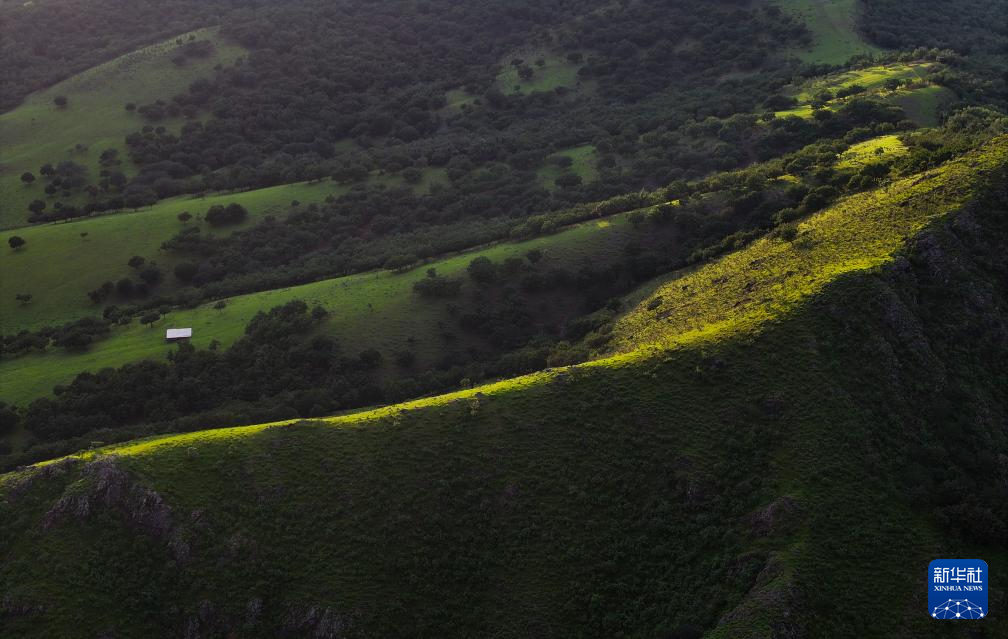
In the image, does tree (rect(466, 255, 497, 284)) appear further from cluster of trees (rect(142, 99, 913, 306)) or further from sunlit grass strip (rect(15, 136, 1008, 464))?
sunlit grass strip (rect(15, 136, 1008, 464))

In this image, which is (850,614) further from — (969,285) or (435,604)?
(969,285)

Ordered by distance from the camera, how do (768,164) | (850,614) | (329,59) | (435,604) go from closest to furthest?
1. (850,614)
2. (435,604)
3. (768,164)
4. (329,59)

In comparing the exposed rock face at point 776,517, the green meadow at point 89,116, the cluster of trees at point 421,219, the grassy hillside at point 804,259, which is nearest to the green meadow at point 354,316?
the cluster of trees at point 421,219

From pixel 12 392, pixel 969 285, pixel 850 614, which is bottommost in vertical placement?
pixel 12 392

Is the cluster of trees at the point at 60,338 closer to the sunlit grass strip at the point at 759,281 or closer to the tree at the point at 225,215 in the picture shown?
the tree at the point at 225,215

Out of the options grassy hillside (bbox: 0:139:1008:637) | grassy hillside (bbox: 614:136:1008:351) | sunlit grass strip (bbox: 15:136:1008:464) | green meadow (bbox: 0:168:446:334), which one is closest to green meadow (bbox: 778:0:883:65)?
sunlit grass strip (bbox: 15:136:1008:464)

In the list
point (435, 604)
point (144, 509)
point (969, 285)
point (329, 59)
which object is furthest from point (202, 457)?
point (329, 59)

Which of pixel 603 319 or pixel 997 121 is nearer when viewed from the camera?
pixel 603 319
